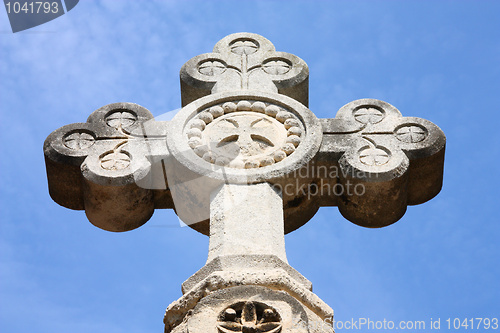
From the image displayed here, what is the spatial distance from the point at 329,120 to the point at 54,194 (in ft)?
8.22

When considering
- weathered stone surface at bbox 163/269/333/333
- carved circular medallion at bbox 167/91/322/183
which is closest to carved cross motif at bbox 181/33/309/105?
carved circular medallion at bbox 167/91/322/183

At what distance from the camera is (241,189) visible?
8.71 m

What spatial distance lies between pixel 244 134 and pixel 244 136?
29 mm

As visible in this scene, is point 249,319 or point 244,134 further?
point 244,134

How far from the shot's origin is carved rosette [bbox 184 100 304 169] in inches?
357

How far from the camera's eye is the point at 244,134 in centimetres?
934

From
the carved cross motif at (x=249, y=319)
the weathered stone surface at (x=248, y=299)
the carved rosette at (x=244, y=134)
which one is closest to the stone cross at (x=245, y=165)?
the carved rosette at (x=244, y=134)

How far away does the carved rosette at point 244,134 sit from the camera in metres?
9.06

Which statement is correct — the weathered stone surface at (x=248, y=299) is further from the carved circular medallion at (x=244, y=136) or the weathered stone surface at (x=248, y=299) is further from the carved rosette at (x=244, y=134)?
the carved rosette at (x=244, y=134)

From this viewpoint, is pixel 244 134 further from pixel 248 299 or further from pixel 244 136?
pixel 248 299

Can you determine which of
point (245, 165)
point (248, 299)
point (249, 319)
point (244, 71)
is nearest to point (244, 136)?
point (245, 165)

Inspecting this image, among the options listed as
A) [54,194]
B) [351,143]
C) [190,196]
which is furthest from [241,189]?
[54,194]

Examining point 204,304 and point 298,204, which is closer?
point 204,304

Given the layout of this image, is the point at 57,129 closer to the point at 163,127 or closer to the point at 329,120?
the point at 163,127
